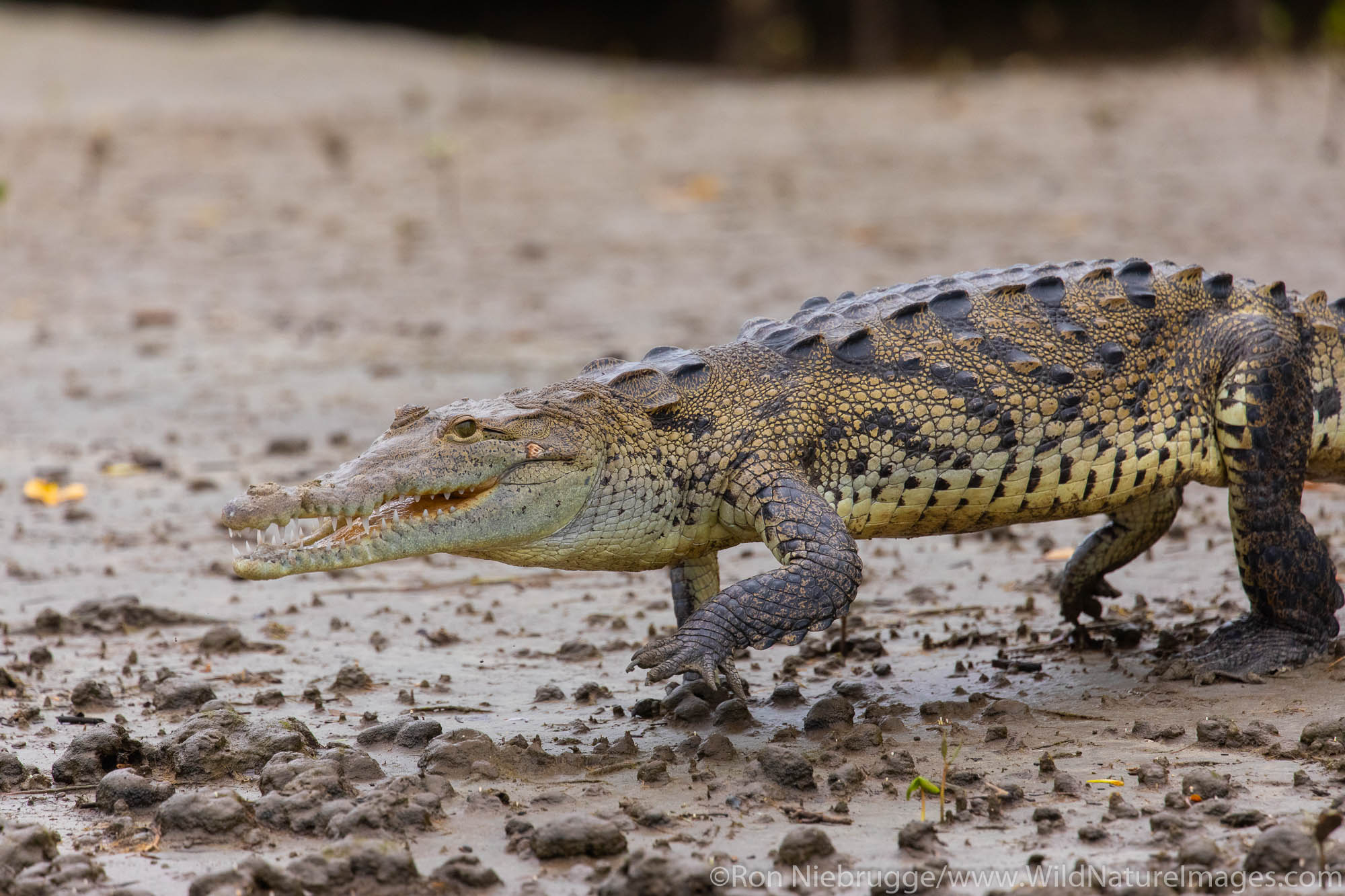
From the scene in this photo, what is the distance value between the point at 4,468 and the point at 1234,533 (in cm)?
509

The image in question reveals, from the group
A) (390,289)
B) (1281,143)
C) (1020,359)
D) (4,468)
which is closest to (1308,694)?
(1020,359)

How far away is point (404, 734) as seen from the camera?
3855mm

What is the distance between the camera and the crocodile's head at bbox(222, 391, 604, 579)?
3.62m

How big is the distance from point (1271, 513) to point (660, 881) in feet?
7.22

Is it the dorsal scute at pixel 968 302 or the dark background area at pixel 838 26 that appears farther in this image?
the dark background area at pixel 838 26

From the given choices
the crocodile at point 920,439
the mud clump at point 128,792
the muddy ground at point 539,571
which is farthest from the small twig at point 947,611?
the mud clump at point 128,792

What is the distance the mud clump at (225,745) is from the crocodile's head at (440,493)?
1.32 ft

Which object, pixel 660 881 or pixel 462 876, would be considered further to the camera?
pixel 462 876

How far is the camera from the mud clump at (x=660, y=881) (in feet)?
9.28

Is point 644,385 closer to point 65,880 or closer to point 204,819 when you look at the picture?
point 204,819

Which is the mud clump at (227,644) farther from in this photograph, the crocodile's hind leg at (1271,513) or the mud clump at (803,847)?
the crocodile's hind leg at (1271,513)

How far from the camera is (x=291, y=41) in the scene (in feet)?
70.0

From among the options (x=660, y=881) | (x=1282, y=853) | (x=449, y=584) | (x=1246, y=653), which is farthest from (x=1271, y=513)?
(x=449, y=584)

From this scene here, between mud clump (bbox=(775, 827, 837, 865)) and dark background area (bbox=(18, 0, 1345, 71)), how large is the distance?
17.4 m
